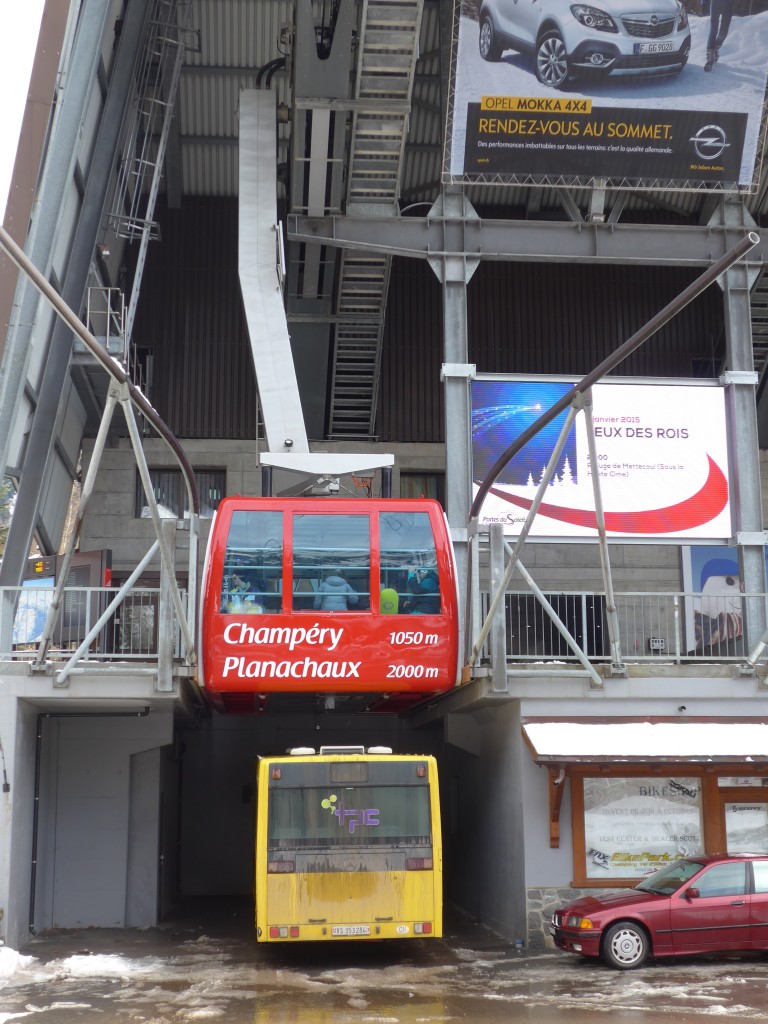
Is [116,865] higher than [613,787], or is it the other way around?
[613,787]

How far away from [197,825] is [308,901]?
13.1 meters

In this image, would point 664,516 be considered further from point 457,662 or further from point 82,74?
point 82,74

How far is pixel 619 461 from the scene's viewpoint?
2145 centimetres

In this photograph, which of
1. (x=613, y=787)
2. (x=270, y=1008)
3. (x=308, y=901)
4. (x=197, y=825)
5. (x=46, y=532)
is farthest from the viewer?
(x=197, y=825)

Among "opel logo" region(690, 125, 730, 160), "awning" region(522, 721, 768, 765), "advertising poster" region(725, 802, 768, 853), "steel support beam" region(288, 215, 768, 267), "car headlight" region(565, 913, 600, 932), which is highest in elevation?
"opel logo" region(690, 125, 730, 160)

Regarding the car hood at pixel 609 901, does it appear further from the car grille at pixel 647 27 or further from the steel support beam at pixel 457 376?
the car grille at pixel 647 27

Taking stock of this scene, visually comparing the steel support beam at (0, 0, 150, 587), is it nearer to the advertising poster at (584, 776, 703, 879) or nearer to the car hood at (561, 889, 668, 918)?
the advertising poster at (584, 776, 703, 879)

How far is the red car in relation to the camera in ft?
46.4

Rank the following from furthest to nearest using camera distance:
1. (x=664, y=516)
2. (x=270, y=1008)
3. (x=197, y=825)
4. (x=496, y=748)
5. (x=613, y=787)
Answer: (x=197, y=825) < (x=664, y=516) < (x=496, y=748) < (x=613, y=787) < (x=270, y=1008)

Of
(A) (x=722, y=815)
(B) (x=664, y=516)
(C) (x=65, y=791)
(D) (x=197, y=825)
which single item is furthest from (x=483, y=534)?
(D) (x=197, y=825)

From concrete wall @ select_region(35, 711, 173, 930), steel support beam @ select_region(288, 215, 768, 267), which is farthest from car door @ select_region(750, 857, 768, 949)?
steel support beam @ select_region(288, 215, 768, 267)

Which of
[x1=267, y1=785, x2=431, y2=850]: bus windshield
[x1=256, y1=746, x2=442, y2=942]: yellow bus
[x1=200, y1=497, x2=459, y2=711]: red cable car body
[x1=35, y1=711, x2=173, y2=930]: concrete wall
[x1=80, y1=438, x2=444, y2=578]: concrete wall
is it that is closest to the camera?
[x1=256, y1=746, x2=442, y2=942]: yellow bus

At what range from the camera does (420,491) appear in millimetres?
28547

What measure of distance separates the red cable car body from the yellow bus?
1513 millimetres
